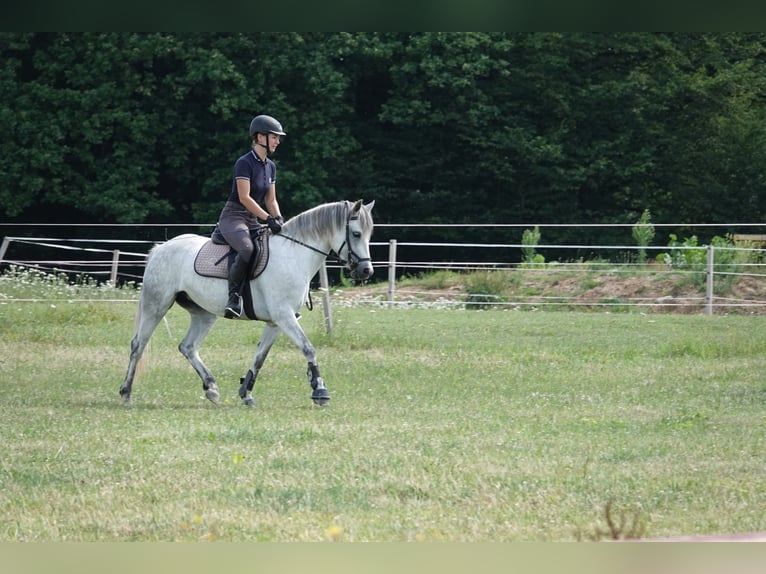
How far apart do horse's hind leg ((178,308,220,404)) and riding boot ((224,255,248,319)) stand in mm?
532

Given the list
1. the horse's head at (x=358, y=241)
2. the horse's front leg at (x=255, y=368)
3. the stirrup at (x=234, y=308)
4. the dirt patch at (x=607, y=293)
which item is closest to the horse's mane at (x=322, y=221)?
the horse's head at (x=358, y=241)

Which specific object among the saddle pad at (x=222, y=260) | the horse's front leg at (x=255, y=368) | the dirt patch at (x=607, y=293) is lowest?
the dirt patch at (x=607, y=293)

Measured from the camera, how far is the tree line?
31.6 metres

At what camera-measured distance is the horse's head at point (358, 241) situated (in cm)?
959

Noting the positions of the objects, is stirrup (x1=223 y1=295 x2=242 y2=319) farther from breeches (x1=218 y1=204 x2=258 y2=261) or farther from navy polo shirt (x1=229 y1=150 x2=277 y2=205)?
navy polo shirt (x1=229 y1=150 x2=277 y2=205)

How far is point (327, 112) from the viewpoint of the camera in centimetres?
3334

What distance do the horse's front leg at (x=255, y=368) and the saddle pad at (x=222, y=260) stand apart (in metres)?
0.52

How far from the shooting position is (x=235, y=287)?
977 centimetres

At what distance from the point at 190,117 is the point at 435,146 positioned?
726 centimetres

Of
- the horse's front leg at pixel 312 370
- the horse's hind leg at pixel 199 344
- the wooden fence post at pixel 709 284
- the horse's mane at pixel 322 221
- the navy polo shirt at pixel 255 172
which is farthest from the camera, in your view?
the wooden fence post at pixel 709 284

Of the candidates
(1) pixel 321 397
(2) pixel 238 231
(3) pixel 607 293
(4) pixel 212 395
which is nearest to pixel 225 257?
(2) pixel 238 231

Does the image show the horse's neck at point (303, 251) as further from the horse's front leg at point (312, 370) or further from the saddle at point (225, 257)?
the horse's front leg at point (312, 370)

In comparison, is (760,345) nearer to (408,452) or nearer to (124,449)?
(408,452)
